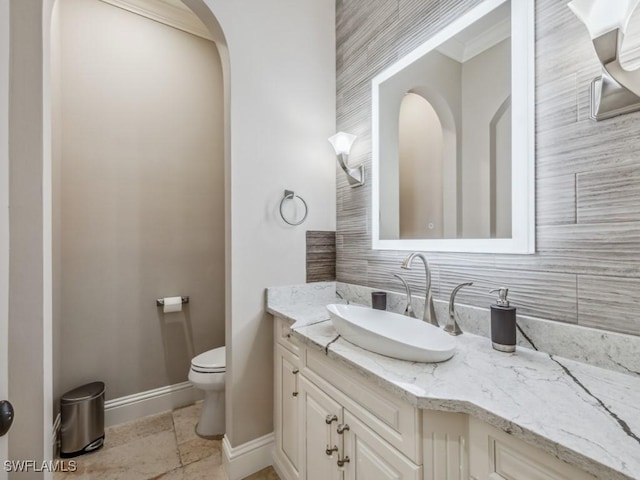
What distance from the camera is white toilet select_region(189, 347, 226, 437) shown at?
1.71 metres

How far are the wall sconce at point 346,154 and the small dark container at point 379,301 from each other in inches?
26.2

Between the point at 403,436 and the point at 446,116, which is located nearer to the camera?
the point at 403,436

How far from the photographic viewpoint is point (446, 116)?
4.16 ft

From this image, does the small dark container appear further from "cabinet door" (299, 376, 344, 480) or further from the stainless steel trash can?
the stainless steel trash can

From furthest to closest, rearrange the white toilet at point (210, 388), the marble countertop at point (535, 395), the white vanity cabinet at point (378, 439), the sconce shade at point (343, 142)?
the white toilet at point (210, 388), the sconce shade at point (343, 142), the white vanity cabinet at point (378, 439), the marble countertop at point (535, 395)

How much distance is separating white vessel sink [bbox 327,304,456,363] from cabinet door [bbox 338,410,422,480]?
239 mm

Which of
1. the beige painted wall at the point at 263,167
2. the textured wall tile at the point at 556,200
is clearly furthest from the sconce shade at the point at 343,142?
the textured wall tile at the point at 556,200

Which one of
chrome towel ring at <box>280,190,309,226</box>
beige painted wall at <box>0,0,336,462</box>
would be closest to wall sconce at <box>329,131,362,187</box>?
beige painted wall at <box>0,0,336,462</box>

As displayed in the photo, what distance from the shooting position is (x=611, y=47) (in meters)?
0.68

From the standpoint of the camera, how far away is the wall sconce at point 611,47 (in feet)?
2.19

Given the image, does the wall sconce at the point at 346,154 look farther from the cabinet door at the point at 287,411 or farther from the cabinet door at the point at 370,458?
the cabinet door at the point at 370,458

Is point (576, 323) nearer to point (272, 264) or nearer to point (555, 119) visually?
point (555, 119)

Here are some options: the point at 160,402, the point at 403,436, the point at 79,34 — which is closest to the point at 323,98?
the point at 79,34

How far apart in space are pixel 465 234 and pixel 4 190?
135 centimetres
